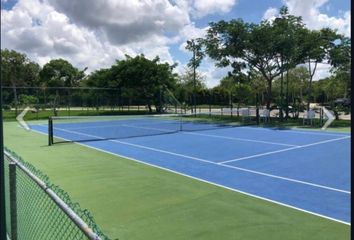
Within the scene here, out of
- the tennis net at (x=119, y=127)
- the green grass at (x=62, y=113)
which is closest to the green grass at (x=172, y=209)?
the tennis net at (x=119, y=127)

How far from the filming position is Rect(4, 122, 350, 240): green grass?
6363 mm

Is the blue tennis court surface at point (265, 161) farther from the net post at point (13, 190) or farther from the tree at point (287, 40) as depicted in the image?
the tree at point (287, 40)

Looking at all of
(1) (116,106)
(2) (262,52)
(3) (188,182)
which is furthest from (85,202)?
(1) (116,106)

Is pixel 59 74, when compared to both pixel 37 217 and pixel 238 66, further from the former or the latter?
pixel 37 217

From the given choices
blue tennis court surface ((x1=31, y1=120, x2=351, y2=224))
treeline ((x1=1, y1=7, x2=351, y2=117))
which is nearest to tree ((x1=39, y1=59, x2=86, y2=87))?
treeline ((x1=1, y1=7, x2=351, y2=117))

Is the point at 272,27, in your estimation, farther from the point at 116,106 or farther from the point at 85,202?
the point at 85,202

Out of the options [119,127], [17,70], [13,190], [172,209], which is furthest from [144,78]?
[13,190]

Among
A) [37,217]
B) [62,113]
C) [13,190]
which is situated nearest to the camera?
[13,190]

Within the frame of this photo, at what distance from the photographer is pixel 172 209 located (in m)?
7.64

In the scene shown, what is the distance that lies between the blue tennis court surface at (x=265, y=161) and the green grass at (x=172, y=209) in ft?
2.18

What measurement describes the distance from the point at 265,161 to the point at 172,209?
614cm

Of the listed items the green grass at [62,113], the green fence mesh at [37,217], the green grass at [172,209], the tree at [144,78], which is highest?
the tree at [144,78]

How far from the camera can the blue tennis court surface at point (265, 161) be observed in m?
8.59

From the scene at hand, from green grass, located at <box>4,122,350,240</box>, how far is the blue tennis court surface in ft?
2.18
